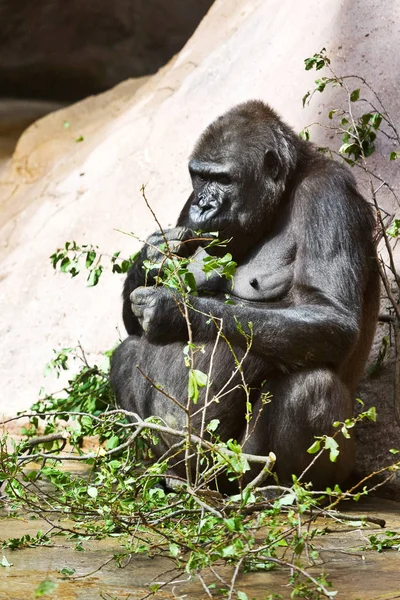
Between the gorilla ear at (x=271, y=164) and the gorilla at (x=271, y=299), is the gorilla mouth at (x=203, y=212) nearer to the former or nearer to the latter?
the gorilla at (x=271, y=299)

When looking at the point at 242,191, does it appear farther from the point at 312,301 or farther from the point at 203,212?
the point at 312,301

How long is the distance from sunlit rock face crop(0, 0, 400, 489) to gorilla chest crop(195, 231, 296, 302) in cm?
103

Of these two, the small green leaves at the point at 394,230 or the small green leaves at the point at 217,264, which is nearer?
the small green leaves at the point at 217,264

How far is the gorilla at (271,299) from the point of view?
4.17 m

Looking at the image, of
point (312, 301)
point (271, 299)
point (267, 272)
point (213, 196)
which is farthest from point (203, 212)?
point (312, 301)

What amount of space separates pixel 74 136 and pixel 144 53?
4.01m

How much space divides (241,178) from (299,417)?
3.69 ft

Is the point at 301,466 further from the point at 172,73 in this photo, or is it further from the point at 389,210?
the point at 172,73

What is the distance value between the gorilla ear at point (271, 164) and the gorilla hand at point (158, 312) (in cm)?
74

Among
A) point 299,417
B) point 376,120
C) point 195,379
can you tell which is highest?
point 376,120

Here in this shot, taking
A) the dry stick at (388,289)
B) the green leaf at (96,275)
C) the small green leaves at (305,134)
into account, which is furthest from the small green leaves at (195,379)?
the small green leaves at (305,134)

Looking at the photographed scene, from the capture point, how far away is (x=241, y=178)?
4539mm

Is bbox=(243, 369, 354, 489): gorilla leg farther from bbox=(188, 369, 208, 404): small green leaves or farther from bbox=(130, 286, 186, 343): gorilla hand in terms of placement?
bbox=(188, 369, 208, 404): small green leaves

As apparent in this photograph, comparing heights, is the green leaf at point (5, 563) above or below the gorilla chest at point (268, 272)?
below
